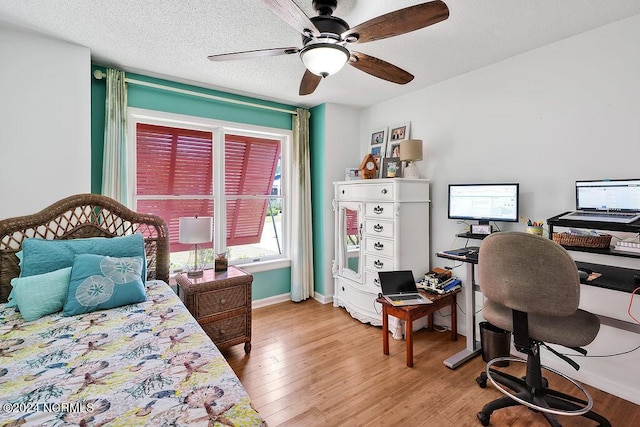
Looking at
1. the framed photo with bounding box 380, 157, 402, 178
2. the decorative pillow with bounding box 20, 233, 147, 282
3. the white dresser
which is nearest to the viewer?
the decorative pillow with bounding box 20, 233, 147, 282

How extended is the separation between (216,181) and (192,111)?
78 centimetres

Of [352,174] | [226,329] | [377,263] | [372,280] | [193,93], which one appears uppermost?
[193,93]

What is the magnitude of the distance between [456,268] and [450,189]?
0.80 m

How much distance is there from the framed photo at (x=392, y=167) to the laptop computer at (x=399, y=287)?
3.64ft

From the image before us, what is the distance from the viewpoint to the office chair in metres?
1.42

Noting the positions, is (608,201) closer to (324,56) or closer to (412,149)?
(412,149)

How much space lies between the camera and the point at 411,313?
91.7 inches

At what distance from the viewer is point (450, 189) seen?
2.74 metres

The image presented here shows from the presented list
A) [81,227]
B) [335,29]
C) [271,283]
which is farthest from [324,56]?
[271,283]

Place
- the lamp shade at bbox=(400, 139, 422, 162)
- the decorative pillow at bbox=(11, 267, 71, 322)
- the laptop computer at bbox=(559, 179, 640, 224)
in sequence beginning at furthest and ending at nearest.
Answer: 1. the lamp shade at bbox=(400, 139, 422, 162)
2. the laptop computer at bbox=(559, 179, 640, 224)
3. the decorative pillow at bbox=(11, 267, 71, 322)

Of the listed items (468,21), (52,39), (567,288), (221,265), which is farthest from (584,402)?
(52,39)

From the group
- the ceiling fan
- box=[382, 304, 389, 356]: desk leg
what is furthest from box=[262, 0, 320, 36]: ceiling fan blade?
box=[382, 304, 389, 356]: desk leg

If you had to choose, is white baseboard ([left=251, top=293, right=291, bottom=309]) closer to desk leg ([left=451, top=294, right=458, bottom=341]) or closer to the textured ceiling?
desk leg ([left=451, top=294, right=458, bottom=341])

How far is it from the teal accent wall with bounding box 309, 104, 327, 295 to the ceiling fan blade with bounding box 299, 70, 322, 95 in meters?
1.45
